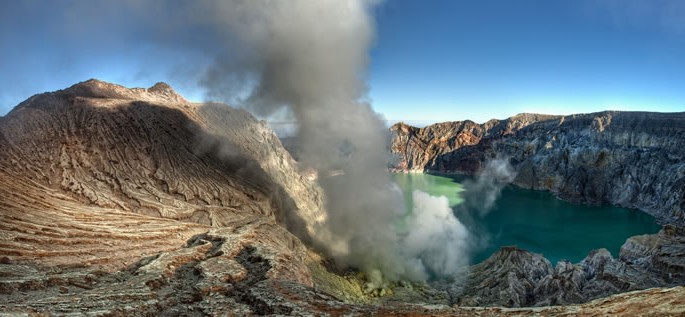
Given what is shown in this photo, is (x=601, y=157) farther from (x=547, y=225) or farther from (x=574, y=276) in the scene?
(x=574, y=276)

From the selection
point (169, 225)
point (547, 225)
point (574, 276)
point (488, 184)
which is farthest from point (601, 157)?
point (169, 225)

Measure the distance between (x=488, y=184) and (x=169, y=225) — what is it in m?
127

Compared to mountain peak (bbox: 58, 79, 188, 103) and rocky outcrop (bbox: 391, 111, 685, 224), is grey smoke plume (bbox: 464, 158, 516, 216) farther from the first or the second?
mountain peak (bbox: 58, 79, 188, 103)

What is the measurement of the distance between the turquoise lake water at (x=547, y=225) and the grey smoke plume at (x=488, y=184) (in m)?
1.89

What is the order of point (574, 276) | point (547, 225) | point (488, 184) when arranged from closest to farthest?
point (574, 276)
point (547, 225)
point (488, 184)

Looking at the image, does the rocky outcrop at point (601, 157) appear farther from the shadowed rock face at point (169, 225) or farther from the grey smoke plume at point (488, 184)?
the shadowed rock face at point (169, 225)

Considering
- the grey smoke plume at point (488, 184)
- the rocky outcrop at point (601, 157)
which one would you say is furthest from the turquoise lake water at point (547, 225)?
the rocky outcrop at point (601, 157)

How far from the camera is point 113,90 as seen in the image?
2020 inches

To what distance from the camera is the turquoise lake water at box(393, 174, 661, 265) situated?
63875 mm

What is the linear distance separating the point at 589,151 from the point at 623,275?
318ft

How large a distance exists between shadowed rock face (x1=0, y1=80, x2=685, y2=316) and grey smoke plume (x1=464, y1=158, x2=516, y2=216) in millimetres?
61311

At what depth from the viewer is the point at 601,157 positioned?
114000 millimetres

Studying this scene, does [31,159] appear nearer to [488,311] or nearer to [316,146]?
[316,146]

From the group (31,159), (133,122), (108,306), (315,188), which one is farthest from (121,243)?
(315,188)
